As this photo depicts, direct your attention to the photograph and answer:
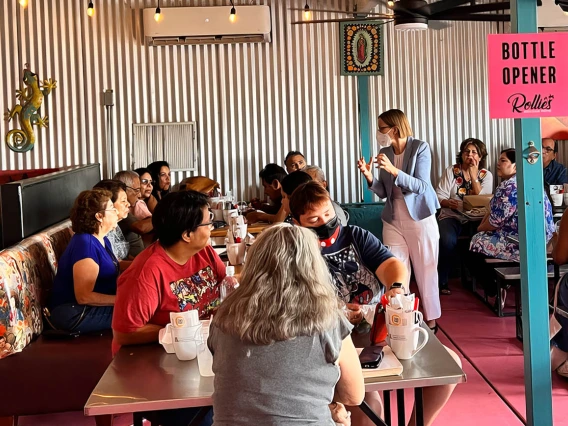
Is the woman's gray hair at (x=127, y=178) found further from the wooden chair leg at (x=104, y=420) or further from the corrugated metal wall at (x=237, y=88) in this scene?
the wooden chair leg at (x=104, y=420)

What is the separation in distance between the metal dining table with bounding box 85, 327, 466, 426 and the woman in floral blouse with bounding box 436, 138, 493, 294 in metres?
5.29

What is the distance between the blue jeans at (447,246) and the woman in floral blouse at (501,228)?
0.56 metres

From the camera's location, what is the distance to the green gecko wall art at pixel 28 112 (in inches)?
354

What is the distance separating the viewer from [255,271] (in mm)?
2459

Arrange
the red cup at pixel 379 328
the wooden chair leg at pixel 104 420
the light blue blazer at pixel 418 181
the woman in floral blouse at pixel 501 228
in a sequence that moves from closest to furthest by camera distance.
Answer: the red cup at pixel 379 328 → the wooden chair leg at pixel 104 420 → the light blue blazer at pixel 418 181 → the woman in floral blouse at pixel 501 228

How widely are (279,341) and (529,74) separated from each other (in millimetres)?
1721

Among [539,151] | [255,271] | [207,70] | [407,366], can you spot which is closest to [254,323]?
[255,271]

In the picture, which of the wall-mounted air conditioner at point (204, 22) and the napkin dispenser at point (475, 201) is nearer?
the napkin dispenser at point (475, 201)

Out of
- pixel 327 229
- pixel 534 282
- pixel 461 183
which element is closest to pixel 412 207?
pixel 327 229

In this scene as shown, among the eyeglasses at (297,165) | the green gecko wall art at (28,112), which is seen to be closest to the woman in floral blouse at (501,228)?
the eyeglasses at (297,165)

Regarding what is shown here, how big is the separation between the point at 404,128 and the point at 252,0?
395 cm

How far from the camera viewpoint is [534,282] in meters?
3.57

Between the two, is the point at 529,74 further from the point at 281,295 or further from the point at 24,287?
the point at 24,287

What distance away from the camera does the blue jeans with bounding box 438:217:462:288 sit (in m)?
7.85
